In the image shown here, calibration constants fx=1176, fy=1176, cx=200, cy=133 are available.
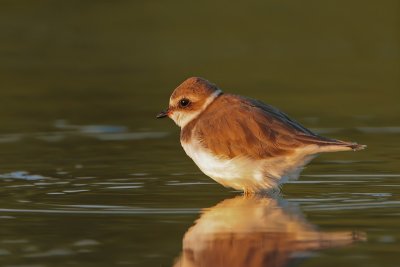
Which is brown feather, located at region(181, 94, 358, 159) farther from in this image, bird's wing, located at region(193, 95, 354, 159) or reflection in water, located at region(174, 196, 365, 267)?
reflection in water, located at region(174, 196, 365, 267)

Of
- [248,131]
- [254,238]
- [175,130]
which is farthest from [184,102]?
[175,130]

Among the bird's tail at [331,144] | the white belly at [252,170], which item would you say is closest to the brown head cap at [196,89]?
the white belly at [252,170]

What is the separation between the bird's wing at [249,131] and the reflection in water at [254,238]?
70cm

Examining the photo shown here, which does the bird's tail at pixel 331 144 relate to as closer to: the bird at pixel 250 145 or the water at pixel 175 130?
the bird at pixel 250 145

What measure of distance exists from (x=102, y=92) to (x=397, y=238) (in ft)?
44.4

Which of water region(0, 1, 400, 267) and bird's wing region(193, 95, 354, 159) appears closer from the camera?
water region(0, 1, 400, 267)

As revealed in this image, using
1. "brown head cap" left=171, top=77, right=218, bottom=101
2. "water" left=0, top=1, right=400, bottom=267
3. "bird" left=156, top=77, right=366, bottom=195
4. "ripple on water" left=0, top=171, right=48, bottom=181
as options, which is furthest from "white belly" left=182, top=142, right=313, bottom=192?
"ripple on water" left=0, top=171, right=48, bottom=181

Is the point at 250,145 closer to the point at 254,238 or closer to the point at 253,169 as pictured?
the point at 253,169

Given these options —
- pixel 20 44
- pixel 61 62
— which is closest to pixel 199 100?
pixel 61 62

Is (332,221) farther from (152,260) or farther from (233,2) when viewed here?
(233,2)

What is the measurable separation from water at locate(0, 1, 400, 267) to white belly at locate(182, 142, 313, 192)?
0.18 metres

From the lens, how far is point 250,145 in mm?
11875

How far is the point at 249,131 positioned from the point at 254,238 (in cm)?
258

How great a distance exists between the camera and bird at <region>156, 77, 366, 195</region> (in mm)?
11680
